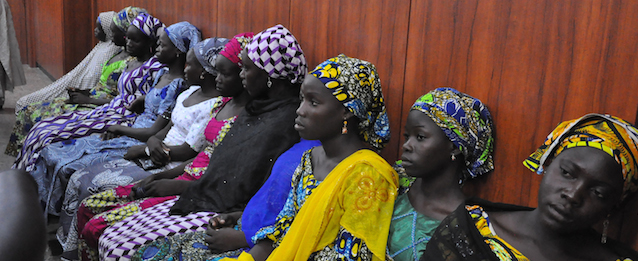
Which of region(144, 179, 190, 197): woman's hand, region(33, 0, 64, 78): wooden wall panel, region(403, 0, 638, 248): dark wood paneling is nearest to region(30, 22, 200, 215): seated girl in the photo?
region(144, 179, 190, 197): woman's hand

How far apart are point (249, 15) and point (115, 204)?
1804 millimetres

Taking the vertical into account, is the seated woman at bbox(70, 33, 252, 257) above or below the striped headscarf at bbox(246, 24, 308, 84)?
below

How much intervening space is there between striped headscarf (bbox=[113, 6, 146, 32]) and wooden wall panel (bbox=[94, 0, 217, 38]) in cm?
26

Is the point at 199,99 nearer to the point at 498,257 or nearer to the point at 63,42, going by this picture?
the point at 498,257

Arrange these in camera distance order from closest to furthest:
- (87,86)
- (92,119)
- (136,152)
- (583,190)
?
(583,190) → (136,152) → (92,119) → (87,86)

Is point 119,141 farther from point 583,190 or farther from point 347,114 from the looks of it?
point 583,190

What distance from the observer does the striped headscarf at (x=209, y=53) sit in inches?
149

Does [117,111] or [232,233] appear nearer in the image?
[232,233]

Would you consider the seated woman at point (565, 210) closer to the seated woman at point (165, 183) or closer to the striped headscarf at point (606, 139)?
the striped headscarf at point (606, 139)

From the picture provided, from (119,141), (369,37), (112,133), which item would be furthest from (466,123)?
(112,133)

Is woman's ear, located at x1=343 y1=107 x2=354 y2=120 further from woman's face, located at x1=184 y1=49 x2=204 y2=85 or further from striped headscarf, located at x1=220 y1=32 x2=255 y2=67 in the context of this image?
woman's face, located at x1=184 y1=49 x2=204 y2=85

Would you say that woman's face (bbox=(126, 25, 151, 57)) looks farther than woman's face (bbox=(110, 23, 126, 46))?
No

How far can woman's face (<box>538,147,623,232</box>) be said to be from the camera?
143cm

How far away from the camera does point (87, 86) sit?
248 inches
